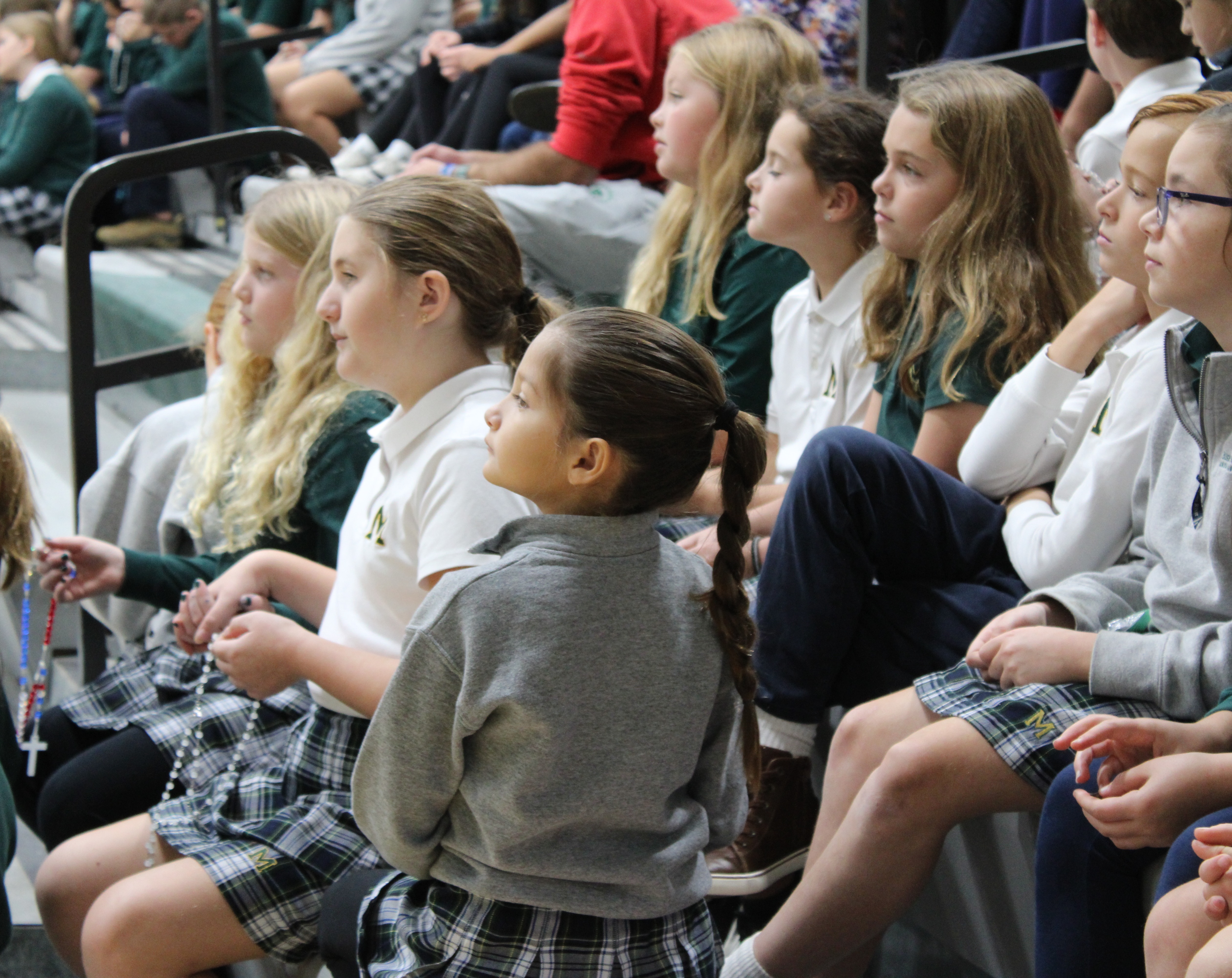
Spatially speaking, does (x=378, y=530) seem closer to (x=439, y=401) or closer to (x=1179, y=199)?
(x=439, y=401)

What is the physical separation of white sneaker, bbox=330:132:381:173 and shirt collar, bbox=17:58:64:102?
1.99m

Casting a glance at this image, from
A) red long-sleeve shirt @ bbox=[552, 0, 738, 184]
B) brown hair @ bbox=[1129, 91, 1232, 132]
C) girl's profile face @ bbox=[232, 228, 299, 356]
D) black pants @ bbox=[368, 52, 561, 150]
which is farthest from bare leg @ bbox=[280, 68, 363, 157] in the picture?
brown hair @ bbox=[1129, 91, 1232, 132]

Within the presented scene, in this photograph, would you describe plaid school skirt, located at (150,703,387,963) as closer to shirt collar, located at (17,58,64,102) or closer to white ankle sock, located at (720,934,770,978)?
white ankle sock, located at (720,934,770,978)

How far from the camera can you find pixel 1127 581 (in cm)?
162

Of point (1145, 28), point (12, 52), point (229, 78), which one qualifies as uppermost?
point (1145, 28)

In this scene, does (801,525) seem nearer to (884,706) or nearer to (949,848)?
(884,706)

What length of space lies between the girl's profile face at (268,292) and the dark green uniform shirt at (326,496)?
0.85ft

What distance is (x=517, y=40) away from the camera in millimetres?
4137

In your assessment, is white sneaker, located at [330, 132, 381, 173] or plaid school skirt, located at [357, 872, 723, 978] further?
white sneaker, located at [330, 132, 381, 173]

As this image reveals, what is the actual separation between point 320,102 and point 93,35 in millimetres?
2542

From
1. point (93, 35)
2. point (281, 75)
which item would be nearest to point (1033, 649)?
point (281, 75)

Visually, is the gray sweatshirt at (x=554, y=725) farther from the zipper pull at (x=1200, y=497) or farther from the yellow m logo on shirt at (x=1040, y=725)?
the zipper pull at (x=1200, y=497)

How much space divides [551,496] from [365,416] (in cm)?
73

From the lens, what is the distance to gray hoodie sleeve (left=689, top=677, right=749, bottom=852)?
1341 millimetres
